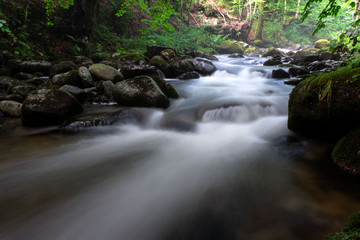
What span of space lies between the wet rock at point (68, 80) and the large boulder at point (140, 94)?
1.70 metres

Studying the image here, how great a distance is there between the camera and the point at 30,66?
7.46 meters

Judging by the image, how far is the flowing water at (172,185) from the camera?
5.40ft

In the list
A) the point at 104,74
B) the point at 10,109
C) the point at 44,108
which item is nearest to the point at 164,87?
the point at 104,74

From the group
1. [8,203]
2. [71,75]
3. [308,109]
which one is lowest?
[8,203]

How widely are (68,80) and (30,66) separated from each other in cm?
301

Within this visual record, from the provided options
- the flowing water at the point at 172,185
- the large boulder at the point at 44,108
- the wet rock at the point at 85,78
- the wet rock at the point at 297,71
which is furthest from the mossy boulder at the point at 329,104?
the wet rock at the point at 297,71

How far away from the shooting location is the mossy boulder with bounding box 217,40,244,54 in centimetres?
1887

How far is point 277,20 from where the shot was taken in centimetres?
2647

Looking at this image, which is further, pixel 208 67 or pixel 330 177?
pixel 208 67

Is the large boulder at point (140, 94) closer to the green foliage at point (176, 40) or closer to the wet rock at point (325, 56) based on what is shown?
the green foliage at point (176, 40)

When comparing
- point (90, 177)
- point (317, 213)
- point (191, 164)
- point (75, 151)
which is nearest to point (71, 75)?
point (75, 151)

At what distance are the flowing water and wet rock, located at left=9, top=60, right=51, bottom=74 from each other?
475 cm

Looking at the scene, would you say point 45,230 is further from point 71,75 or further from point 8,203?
point 71,75

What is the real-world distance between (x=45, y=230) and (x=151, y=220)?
88 centimetres
